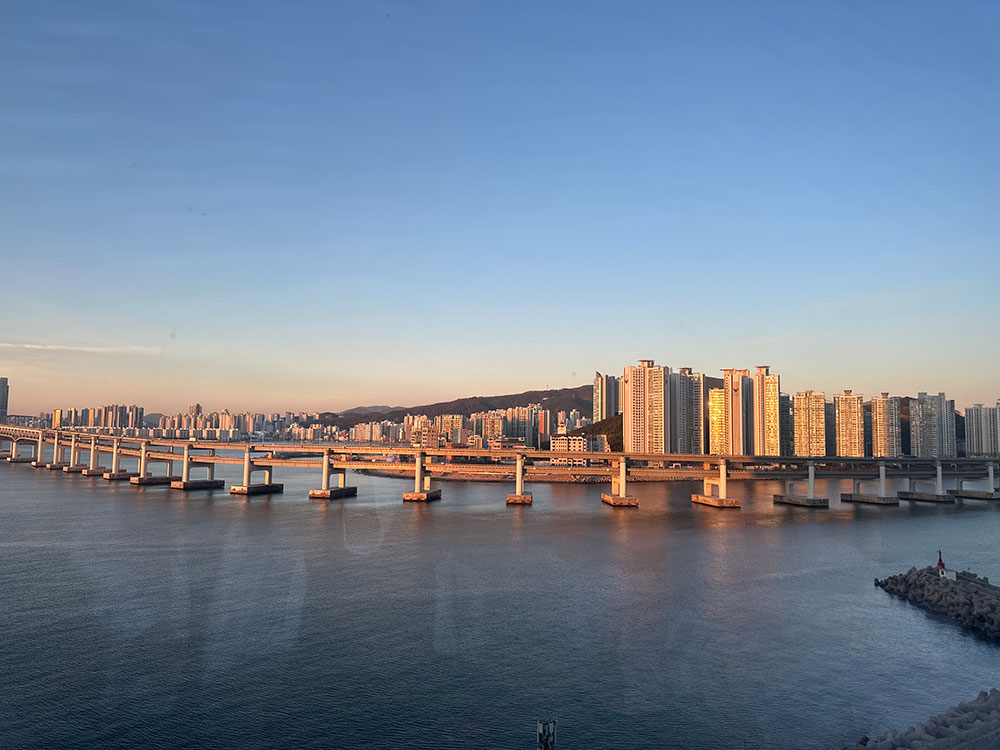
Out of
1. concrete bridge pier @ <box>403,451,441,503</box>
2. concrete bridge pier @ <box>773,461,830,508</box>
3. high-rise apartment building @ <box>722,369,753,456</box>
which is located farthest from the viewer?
high-rise apartment building @ <box>722,369,753,456</box>

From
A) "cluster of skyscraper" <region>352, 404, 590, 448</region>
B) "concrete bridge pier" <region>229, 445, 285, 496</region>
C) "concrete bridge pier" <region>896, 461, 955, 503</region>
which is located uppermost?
"cluster of skyscraper" <region>352, 404, 590, 448</region>

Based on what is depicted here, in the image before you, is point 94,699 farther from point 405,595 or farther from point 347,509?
point 347,509

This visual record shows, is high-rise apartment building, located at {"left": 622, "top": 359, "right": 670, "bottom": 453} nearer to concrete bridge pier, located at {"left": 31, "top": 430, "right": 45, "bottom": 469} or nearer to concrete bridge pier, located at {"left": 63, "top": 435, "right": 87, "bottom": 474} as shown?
concrete bridge pier, located at {"left": 63, "top": 435, "right": 87, "bottom": 474}

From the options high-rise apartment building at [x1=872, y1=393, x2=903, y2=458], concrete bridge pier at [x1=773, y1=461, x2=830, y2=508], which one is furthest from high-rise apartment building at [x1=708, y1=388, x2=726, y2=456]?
concrete bridge pier at [x1=773, y1=461, x2=830, y2=508]

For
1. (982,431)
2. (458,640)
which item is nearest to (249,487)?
(458,640)

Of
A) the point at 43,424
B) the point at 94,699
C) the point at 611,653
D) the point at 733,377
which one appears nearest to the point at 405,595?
the point at 611,653

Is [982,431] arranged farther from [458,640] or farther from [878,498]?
[458,640]

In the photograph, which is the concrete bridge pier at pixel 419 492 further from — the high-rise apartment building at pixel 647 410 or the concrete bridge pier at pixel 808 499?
the high-rise apartment building at pixel 647 410
